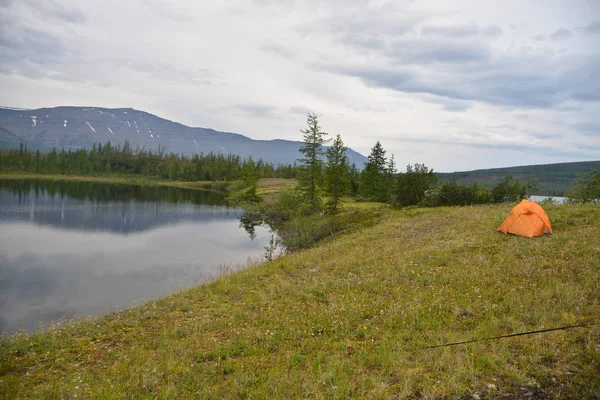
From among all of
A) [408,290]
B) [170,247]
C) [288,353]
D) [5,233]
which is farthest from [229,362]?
[5,233]

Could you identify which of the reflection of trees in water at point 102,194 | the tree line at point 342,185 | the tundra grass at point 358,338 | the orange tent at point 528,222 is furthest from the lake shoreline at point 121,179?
the tundra grass at point 358,338

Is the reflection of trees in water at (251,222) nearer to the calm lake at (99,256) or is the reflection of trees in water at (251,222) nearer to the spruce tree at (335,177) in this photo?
the calm lake at (99,256)

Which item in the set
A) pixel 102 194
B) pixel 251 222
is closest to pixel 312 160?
pixel 251 222

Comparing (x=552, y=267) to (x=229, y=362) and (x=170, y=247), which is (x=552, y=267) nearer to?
(x=229, y=362)

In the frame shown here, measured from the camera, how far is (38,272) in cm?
2428

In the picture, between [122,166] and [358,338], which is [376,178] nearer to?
[358,338]

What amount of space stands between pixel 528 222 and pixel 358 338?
15821 mm

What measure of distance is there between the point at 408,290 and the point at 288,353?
19.4ft

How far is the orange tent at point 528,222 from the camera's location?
18.9 m

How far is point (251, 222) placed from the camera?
58.3m

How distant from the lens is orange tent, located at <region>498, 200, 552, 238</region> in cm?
1888

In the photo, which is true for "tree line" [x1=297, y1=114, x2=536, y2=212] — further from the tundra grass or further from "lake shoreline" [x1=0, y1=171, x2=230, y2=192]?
"lake shoreline" [x1=0, y1=171, x2=230, y2=192]

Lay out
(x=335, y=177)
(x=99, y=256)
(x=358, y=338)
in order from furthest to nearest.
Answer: (x=335, y=177) < (x=99, y=256) < (x=358, y=338)

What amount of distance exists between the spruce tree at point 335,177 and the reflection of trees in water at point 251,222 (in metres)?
12.2
